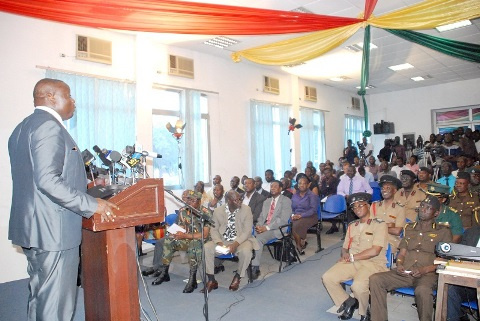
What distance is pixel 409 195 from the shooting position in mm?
5086

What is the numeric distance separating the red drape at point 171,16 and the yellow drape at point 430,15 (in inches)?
17.0

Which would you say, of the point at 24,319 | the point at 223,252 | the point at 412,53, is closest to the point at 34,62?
the point at 24,319

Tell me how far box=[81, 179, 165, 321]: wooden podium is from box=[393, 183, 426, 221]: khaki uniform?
12.9 ft

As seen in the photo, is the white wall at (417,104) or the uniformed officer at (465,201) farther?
the white wall at (417,104)

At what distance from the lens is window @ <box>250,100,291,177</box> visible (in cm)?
859

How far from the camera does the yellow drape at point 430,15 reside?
3881 millimetres

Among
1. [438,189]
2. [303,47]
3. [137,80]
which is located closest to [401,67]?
[303,47]

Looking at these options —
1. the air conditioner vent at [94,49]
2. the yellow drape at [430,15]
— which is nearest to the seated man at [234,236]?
the yellow drape at [430,15]

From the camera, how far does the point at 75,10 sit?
3.70 meters

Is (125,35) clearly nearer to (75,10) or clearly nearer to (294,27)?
(75,10)

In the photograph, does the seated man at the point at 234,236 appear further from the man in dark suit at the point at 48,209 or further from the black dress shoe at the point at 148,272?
the man in dark suit at the point at 48,209

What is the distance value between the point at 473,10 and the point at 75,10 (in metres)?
4.32

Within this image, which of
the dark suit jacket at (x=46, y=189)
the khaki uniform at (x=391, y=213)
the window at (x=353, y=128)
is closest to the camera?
the dark suit jacket at (x=46, y=189)

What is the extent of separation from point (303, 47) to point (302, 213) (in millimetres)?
2658
